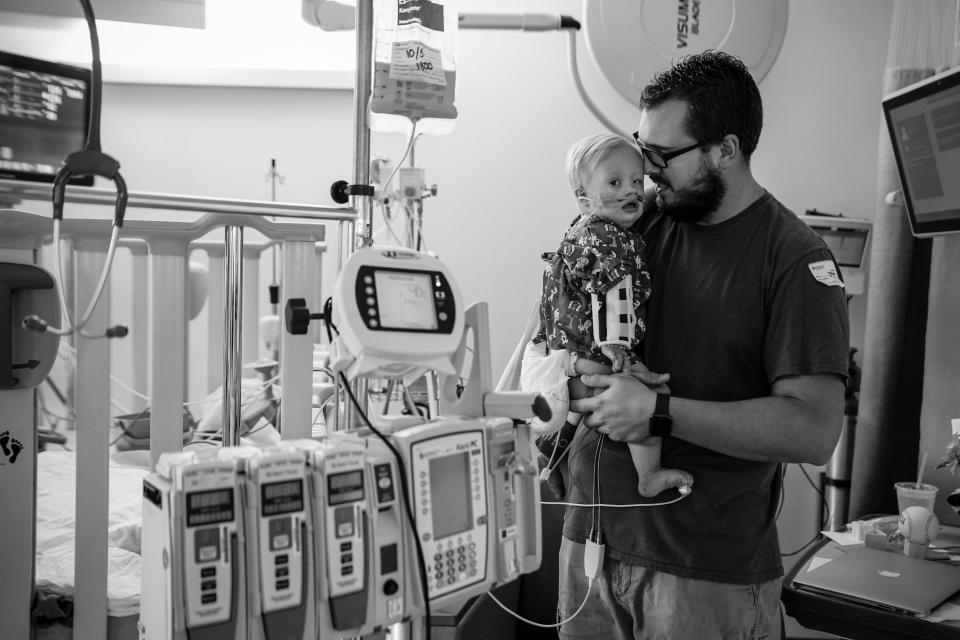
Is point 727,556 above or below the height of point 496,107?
below

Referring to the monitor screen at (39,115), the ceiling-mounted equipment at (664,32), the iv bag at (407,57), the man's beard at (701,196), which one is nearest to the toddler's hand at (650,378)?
the man's beard at (701,196)

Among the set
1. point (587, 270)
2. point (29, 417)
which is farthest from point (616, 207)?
point (29, 417)

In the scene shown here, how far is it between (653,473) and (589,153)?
0.67 metres

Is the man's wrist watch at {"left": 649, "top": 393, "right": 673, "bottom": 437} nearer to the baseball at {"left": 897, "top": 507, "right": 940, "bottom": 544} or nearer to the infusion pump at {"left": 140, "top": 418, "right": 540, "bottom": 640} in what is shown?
the infusion pump at {"left": 140, "top": 418, "right": 540, "bottom": 640}

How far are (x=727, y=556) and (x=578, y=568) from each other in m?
0.33

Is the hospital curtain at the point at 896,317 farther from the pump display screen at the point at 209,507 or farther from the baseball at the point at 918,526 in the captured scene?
the pump display screen at the point at 209,507

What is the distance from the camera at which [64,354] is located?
3.06m

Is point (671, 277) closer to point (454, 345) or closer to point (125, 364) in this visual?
point (454, 345)

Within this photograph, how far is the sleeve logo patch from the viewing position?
1.43m

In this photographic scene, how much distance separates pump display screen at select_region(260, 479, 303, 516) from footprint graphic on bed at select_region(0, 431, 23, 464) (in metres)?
0.75

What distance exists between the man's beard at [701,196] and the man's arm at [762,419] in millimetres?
357

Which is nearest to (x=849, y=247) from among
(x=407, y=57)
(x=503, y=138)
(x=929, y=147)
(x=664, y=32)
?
(x=929, y=147)

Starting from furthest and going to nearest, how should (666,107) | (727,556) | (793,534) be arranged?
(793,534)
(666,107)
(727,556)

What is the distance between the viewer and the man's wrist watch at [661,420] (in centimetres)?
145
